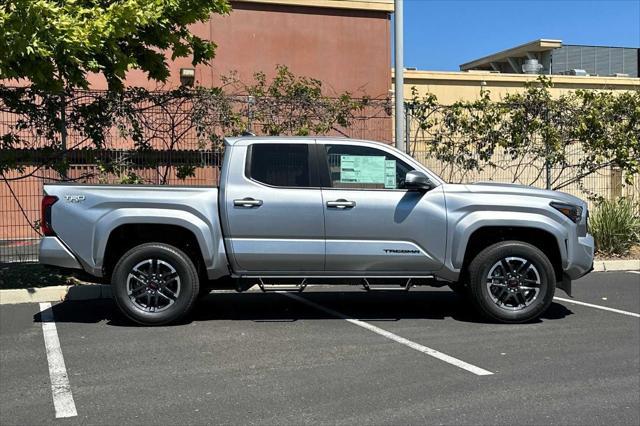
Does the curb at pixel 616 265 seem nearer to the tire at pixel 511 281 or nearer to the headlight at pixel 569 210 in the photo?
the headlight at pixel 569 210

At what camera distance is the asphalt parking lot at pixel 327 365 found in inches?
173

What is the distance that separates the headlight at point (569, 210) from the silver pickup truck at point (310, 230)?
0.01m

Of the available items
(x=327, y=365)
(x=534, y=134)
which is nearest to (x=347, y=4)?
(x=534, y=134)

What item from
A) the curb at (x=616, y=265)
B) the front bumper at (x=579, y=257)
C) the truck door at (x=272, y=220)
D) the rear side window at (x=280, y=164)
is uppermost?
the rear side window at (x=280, y=164)

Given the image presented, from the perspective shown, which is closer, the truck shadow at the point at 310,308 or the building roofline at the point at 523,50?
the truck shadow at the point at 310,308

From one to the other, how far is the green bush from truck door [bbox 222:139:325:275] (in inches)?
280

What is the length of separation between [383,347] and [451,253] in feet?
4.46

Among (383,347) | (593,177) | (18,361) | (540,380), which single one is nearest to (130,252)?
(18,361)

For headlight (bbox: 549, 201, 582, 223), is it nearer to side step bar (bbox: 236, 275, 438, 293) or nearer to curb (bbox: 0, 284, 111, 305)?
side step bar (bbox: 236, 275, 438, 293)

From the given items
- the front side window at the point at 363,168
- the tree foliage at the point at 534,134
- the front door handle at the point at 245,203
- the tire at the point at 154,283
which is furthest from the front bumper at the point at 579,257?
the tree foliage at the point at 534,134

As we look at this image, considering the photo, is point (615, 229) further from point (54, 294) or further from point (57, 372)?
point (57, 372)

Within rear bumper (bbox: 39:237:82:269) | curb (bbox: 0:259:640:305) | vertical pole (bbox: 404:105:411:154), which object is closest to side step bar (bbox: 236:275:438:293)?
rear bumper (bbox: 39:237:82:269)

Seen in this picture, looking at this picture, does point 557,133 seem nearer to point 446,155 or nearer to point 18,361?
point 446,155

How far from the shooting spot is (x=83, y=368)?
5.36 metres
